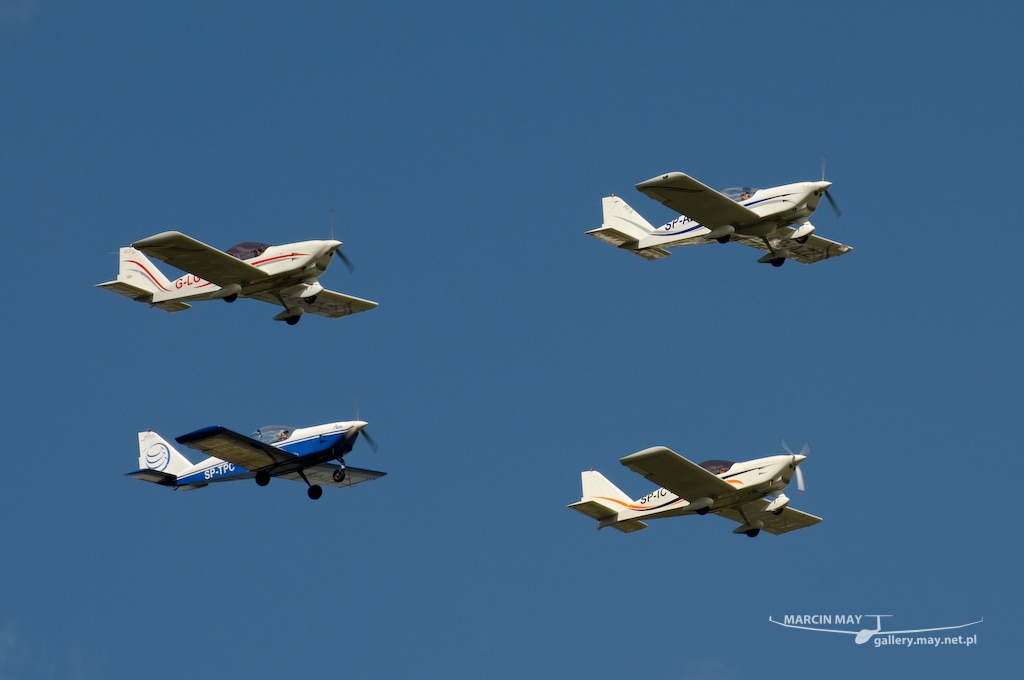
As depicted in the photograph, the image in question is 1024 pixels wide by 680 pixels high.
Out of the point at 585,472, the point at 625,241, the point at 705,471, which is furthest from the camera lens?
the point at 625,241

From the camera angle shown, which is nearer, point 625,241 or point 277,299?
point 277,299

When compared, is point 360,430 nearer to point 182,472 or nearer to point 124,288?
point 182,472

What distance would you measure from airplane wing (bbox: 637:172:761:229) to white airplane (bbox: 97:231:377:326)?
8378mm

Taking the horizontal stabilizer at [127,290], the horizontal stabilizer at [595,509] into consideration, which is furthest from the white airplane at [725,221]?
the horizontal stabilizer at [127,290]

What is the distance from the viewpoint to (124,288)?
47.1 meters

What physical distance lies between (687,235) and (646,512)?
8.08 metres

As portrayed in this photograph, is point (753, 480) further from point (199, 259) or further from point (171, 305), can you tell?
point (171, 305)

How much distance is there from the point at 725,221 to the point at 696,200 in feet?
4.64

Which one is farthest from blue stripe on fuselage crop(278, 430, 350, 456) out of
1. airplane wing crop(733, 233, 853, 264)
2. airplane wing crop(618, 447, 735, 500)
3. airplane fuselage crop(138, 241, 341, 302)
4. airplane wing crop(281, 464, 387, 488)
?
airplane wing crop(733, 233, 853, 264)

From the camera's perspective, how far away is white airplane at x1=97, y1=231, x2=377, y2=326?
43156 millimetres

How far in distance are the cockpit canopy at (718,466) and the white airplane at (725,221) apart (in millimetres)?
6349

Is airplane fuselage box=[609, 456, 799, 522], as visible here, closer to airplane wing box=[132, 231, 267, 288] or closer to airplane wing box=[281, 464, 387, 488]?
airplane wing box=[281, 464, 387, 488]

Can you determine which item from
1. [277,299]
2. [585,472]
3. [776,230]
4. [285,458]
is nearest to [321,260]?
[277,299]

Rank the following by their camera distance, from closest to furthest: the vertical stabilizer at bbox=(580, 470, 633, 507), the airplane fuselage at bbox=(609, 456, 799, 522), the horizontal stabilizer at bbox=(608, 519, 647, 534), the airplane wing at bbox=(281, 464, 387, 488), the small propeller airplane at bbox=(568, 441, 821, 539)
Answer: the small propeller airplane at bbox=(568, 441, 821, 539) → the airplane fuselage at bbox=(609, 456, 799, 522) → the airplane wing at bbox=(281, 464, 387, 488) → the horizontal stabilizer at bbox=(608, 519, 647, 534) → the vertical stabilizer at bbox=(580, 470, 633, 507)
